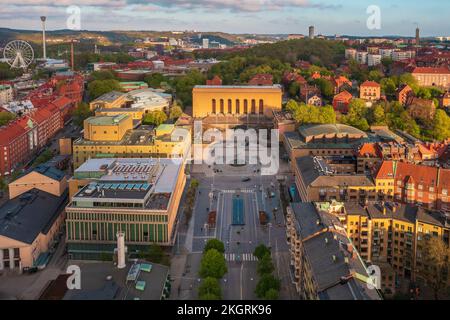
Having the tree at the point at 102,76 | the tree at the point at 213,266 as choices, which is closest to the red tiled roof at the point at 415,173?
the tree at the point at 213,266

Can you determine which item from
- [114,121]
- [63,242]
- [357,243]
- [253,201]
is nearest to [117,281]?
[63,242]

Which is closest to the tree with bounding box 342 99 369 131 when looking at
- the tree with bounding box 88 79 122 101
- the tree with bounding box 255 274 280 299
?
the tree with bounding box 88 79 122 101

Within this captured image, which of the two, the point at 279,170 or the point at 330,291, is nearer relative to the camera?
the point at 330,291

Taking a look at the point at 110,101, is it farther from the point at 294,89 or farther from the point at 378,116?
the point at 378,116

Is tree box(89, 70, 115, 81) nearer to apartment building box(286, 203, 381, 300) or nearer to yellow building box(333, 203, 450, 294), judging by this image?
apartment building box(286, 203, 381, 300)

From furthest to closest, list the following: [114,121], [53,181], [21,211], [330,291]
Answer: [114,121]
[53,181]
[21,211]
[330,291]
